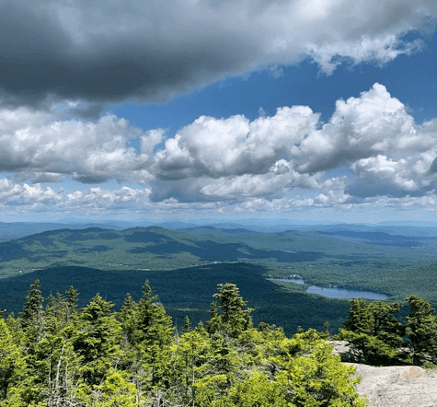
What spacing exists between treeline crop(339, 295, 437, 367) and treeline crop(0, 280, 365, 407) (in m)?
17.7

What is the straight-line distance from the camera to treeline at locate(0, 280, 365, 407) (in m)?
18.2

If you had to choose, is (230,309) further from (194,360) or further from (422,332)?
(422,332)

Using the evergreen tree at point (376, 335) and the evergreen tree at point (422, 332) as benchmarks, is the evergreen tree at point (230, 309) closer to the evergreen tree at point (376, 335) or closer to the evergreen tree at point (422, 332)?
the evergreen tree at point (376, 335)

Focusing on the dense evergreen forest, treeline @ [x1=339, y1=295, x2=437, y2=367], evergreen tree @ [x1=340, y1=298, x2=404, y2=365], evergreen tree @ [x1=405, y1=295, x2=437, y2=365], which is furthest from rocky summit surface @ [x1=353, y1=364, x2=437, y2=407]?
evergreen tree @ [x1=405, y1=295, x2=437, y2=365]

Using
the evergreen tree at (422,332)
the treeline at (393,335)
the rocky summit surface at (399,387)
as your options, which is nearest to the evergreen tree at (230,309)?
the rocky summit surface at (399,387)

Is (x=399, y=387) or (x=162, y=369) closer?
(x=399, y=387)

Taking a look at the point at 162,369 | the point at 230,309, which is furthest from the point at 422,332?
the point at 162,369

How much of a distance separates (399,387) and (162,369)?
75.1 feet

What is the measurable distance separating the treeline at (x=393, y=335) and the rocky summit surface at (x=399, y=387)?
12853 millimetres

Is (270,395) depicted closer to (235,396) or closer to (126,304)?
(235,396)

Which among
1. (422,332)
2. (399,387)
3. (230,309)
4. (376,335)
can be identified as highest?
(230,309)

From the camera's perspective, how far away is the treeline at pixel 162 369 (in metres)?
18.2

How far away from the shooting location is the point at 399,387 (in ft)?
90.6

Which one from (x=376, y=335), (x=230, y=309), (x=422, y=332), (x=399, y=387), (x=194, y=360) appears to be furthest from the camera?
(x=376, y=335)
